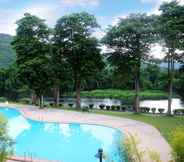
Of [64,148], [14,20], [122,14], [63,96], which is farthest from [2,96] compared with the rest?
[64,148]

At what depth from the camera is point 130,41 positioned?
25.1 meters

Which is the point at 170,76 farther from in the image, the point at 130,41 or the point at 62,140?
the point at 62,140

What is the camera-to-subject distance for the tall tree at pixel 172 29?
2259 centimetres

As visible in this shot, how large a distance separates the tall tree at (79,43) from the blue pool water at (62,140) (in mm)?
8265

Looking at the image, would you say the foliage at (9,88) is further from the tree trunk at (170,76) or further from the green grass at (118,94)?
the tree trunk at (170,76)

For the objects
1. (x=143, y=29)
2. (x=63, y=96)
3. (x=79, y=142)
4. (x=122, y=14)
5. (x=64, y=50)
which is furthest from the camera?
(x=63, y=96)

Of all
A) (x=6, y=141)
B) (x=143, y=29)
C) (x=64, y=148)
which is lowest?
(x=64, y=148)

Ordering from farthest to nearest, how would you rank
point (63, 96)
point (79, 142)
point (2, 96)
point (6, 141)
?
point (63, 96) → point (2, 96) → point (79, 142) → point (6, 141)

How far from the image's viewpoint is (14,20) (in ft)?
98.6

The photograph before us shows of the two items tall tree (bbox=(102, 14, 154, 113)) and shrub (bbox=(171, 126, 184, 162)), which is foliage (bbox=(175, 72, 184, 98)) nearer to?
tall tree (bbox=(102, 14, 154, 113))

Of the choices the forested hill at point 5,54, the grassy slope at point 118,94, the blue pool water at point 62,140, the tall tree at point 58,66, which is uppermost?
the forested hill at point 5,54

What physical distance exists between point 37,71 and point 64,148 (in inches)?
543

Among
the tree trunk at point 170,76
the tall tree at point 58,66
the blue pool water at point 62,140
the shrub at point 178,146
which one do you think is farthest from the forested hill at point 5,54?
the shrub at point 178,146

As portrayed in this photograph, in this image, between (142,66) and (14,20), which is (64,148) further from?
(14,20)
